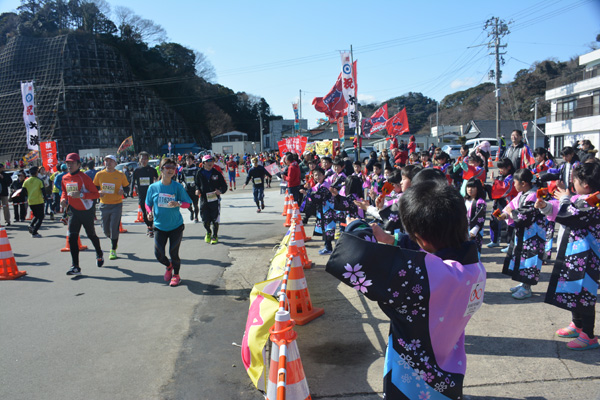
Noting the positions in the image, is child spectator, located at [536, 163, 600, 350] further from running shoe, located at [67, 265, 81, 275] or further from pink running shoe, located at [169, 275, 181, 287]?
running shoe, located at [67, 265, 81, 275]

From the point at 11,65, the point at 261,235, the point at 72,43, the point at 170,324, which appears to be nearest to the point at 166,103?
the point at 72,43

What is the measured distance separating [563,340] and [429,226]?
11.4 ft

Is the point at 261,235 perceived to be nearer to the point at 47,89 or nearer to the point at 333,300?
the point at 333,300

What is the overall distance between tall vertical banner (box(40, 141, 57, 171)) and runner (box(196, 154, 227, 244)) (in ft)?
43.8

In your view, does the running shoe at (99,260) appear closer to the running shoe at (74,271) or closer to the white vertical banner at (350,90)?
the running shoe at (74,271)

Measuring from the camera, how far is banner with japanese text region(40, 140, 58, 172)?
1908 centimetres

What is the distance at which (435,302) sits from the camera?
5.42 feet

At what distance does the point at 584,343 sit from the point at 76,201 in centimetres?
762

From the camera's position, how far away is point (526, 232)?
17.0ft

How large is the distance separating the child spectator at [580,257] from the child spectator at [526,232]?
1081mm

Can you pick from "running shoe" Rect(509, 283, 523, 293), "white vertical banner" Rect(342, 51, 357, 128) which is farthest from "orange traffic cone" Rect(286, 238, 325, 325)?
"white vertical banner" Rect(342, 51, 357, 128)

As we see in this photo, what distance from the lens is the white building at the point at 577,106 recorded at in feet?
108

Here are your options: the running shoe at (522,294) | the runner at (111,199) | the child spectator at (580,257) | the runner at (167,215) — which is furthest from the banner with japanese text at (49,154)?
the child spectator at (580,257)

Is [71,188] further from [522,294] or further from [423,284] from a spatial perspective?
[522,294]
